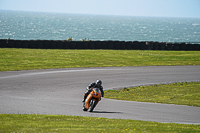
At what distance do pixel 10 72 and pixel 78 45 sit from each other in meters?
17.1

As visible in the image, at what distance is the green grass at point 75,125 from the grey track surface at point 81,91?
96 centimetres

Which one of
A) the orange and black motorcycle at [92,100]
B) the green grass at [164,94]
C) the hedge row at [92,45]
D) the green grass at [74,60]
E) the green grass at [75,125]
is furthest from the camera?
→ the hedge row at [92,45]

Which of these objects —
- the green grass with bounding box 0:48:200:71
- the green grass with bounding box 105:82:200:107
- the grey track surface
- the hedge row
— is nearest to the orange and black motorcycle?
the grey track surface

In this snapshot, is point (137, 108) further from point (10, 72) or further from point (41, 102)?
point (10, 72)

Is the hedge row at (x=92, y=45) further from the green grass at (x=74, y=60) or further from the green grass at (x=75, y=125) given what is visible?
the green grass at (x=75, y=125)

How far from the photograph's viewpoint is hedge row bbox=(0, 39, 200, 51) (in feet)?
120

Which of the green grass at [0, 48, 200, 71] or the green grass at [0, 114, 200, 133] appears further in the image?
the green grass at [0, 48, 200, 71]

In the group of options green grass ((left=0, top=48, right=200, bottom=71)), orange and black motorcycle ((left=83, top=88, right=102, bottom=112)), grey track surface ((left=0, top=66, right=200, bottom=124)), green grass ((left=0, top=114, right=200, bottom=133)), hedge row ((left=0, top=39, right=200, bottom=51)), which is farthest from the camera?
hedge row ((left=0, top=39, right=200, bottom=51))

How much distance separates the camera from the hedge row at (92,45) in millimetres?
36594

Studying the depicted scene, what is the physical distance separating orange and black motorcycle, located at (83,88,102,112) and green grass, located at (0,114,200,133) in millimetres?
1393

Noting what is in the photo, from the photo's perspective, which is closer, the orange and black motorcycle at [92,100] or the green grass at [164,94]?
the orange and black motorcycle at [92,100]

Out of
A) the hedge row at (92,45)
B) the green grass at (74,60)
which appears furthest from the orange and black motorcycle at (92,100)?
the hedge row at (92,45)

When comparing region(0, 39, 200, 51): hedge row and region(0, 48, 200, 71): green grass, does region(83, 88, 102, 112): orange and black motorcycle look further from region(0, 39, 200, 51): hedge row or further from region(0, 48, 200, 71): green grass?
region(0, 39, 200, 51): hedge row

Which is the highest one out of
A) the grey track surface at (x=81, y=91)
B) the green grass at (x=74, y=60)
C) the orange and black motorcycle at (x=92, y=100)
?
the orange and black motorcycle at (x=92, y=100)
